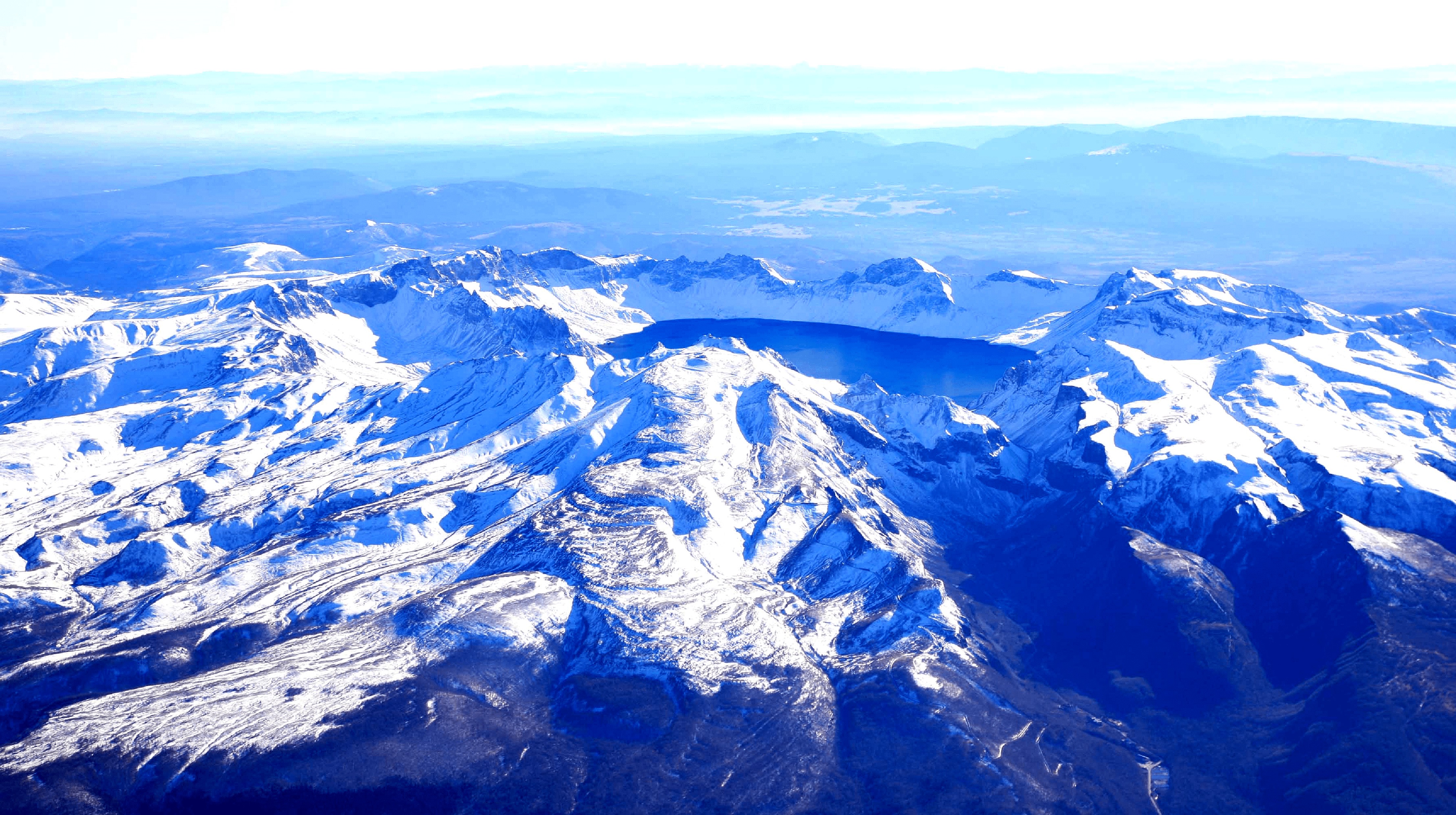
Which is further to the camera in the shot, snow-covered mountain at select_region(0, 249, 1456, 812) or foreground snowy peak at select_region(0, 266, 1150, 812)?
snow-covered mountain at select_region(0, 249, 1456, 812)

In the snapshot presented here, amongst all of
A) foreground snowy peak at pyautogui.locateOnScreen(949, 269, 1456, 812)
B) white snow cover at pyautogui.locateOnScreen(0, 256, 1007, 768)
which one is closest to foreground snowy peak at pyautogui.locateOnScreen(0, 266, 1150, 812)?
white snow cover at pyautogui.locateOnScreen(0, 256, 1007, 768)

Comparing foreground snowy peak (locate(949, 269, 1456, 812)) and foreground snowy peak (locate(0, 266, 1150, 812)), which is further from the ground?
foreground snowy peak (locate(0, 266, 1150, 812))

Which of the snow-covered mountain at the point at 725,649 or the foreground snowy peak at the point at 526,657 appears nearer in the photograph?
the foreground snowy peak at the point at 526,657

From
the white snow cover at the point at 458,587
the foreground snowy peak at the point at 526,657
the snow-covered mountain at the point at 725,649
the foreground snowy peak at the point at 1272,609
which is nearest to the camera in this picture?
the foreground snowy peak at the point at 526,657

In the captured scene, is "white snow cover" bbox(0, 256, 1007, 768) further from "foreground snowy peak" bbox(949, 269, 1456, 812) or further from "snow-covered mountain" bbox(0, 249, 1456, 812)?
"foreground snowy peak" bbox(949, 269, 1456, 812)

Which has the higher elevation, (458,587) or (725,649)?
(458,587)

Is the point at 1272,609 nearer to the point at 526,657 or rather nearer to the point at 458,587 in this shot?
the point at 526,657

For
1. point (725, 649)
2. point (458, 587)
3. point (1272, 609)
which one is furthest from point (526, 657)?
point (1272, 609)

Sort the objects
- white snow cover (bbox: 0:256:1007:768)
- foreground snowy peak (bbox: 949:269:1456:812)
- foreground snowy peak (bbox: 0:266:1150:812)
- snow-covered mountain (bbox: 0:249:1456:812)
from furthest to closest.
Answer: white snow cover (bbox: 0:256:1007:768), foreground snowy peak (bbox: 949:269:1456:812), snow-covered mountain (bbox: 0:249:1456:812), foreground snowy peak (bbox: 0:266:1150:812)

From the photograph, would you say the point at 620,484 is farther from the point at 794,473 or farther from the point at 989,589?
the point at 989,589

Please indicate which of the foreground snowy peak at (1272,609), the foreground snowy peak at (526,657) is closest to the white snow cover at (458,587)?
the foreground snowy peak at (526,657)

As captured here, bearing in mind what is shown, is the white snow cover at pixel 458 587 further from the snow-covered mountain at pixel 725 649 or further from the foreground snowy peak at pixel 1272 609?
the foreground snowy peak at pixel 1272 609
